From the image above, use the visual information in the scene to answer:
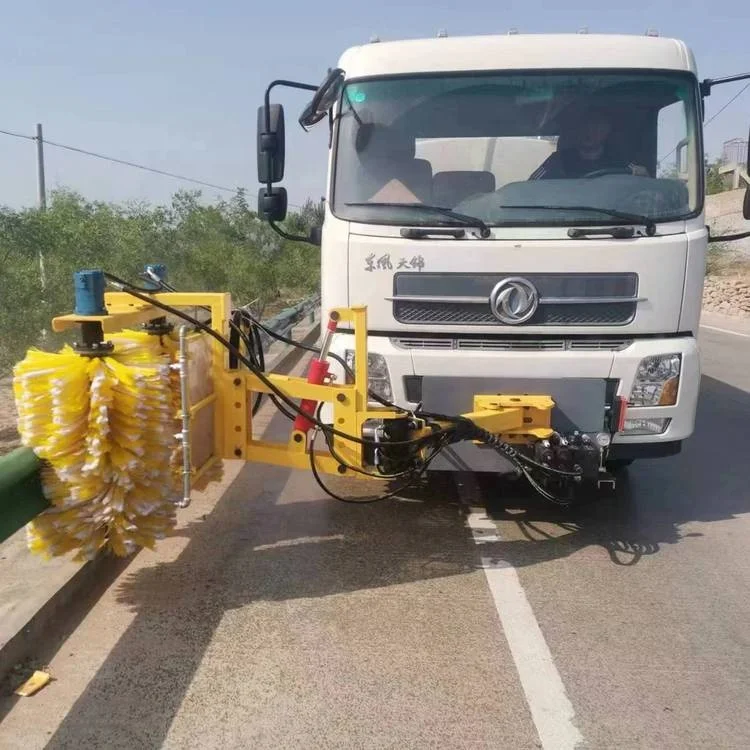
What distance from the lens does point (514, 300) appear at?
4512 millimetres

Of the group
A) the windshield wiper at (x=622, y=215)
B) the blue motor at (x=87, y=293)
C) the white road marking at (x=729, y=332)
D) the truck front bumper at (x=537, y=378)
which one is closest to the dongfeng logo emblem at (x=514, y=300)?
the truck front bumper at (x=537, y=378)

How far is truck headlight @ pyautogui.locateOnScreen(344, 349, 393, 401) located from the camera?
4.64 m

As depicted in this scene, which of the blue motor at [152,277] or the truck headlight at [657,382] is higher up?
the blue motor at [152,277]

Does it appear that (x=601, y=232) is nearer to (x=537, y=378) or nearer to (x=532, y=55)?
(x=537, y=378)

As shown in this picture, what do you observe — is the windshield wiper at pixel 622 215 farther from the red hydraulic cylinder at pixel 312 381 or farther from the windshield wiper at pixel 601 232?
the red hydraulic cylinder at pixel 312 381

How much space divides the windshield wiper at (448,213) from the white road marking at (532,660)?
1896 mm

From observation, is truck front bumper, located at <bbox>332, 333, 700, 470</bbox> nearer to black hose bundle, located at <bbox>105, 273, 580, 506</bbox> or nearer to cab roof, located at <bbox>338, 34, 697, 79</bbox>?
black hose bundle, located at <bbox>105, 273, 580, 506</bbox>

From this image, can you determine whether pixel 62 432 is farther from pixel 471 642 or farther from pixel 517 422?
pixel 517 422

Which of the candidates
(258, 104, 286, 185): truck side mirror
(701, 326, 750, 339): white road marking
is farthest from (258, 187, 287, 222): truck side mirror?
(701, 326, 750, 339): white road marking

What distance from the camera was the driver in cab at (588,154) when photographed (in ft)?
15.6

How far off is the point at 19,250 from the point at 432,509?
6811mm

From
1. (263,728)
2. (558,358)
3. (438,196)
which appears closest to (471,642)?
(263,728)

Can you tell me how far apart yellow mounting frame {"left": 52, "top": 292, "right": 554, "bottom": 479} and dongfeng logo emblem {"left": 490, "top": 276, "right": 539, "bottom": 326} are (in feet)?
1.53

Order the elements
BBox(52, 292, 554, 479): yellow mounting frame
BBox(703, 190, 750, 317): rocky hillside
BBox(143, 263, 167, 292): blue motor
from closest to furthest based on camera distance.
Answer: BBox(52, 292, 554, 479): yellow mounting frame
BBox(143, 263, 167, 292): blue motor
BBox(703, 190, 750, 317): rocky hillside
